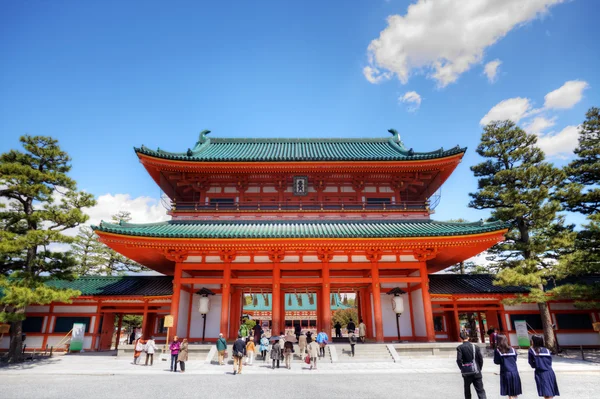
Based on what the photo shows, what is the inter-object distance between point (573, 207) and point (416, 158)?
11.5 metres

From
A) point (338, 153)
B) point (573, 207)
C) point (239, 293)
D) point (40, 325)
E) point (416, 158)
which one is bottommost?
point (40, 325)

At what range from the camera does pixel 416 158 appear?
19.4 meters

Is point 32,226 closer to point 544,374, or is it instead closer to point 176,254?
point 176,254

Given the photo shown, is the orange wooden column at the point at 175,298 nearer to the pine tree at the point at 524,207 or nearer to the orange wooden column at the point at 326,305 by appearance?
the orange wooden column at the point at 326,305

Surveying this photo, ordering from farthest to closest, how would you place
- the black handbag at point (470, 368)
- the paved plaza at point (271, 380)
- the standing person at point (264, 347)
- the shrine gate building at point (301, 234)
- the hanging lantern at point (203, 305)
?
1. the hanging lantern at point (203, 305)
2. the shrine gate building at point (301, 234)
3. the standing person at point (264, 347)
4. the paved plaza at point (271, 380)
5. the black handbag at point (470, 368)

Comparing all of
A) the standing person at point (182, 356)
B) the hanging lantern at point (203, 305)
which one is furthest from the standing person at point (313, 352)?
the hanging lantern at point (203, 305)

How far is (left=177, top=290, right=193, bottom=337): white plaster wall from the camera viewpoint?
17723 mm

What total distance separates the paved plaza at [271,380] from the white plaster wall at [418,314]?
11.4 ft

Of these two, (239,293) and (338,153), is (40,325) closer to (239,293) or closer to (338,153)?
(239,293)

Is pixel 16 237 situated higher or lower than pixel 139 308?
higher

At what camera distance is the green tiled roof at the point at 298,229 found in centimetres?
1619

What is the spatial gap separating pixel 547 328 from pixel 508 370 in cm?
1633

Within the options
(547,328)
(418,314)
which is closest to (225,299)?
(418,314)

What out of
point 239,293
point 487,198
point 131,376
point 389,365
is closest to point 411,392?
point 389,365
